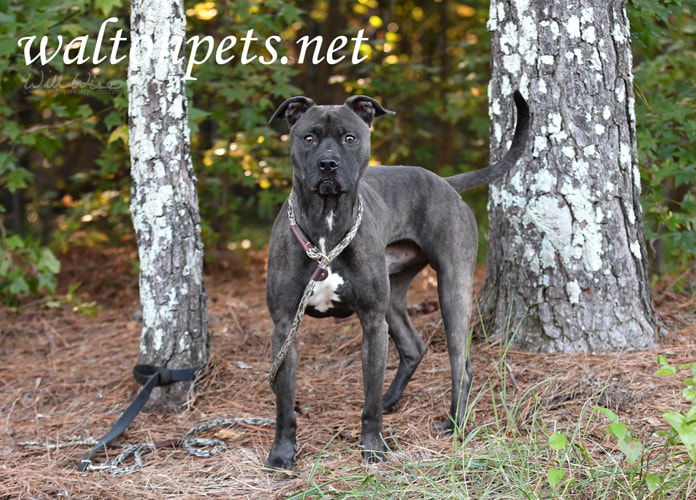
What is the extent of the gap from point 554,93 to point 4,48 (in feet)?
11.7

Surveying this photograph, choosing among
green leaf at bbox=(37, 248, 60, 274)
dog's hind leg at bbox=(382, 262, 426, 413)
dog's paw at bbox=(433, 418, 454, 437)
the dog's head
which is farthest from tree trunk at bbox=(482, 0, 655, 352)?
green leaf at bbox=(37, 248, 60, 274)

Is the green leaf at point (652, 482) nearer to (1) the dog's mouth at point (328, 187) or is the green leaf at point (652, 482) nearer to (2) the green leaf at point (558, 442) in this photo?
(2) the green leaf at point (558, 442)

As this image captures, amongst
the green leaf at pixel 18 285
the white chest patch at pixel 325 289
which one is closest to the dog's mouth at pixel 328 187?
the white chest patch at pixel 325 289

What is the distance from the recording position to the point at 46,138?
5.58 meters

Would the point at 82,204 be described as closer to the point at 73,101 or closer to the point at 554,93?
the point at 73,101

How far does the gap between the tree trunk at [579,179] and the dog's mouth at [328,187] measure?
62.4 inches

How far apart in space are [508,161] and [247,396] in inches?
82.0

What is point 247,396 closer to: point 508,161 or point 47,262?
point 508,161

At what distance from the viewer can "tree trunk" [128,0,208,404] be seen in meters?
3.95

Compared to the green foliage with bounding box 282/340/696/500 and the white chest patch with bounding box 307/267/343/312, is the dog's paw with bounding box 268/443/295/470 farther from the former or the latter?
the white chest patch with bounding box 307/267/343/312

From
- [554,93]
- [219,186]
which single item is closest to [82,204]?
[219,186]

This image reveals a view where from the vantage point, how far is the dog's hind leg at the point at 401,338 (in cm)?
405

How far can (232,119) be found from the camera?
6.78 meters

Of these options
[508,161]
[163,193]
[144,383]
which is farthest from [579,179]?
[144,383]
